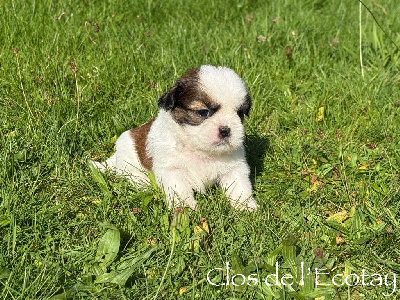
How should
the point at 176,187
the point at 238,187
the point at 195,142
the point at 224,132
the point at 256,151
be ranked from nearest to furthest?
the point at 224,132, the point at 195,142, the point at 176,187, the point at 238,187, the point at 256,151

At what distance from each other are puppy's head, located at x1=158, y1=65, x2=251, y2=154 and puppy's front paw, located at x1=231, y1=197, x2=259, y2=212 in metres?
0.47

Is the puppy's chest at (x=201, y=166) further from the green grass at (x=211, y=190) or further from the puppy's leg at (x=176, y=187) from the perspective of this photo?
the green grass at (x=211, y=190)

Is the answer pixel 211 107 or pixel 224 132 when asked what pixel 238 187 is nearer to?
pixel 224 132

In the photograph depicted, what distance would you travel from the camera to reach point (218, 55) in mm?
6266

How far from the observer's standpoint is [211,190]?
4270 mm

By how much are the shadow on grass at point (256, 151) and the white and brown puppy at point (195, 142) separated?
549 millimetres

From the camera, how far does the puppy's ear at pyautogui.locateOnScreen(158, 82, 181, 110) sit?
389 centimetres

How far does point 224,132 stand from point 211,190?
72 cm

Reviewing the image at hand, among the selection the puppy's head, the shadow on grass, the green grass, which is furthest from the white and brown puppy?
the shadow on grass

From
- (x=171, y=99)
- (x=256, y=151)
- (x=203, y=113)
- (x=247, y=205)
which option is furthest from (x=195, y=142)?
(x=256, y=151)

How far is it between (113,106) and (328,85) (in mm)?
2538

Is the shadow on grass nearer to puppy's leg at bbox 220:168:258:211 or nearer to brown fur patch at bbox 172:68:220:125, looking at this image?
puppy's leg at bbox 220:168:258:211

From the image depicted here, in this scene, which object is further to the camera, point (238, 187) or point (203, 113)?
point (238, 187)

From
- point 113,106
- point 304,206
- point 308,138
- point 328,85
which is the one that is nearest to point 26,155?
point 113,106
